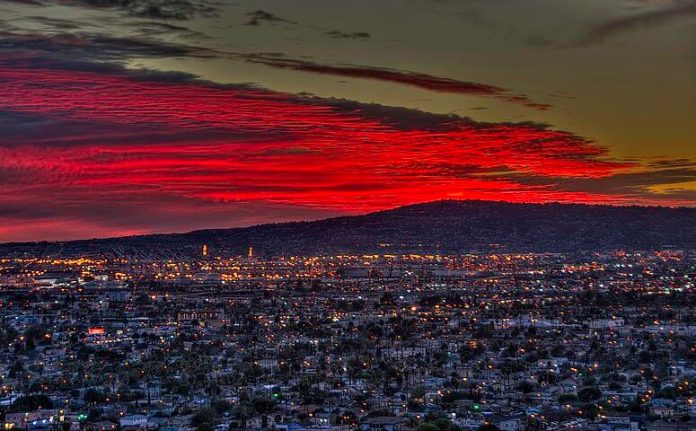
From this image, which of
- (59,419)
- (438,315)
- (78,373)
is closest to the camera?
(59,419)

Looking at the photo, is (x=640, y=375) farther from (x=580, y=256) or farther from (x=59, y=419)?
(x=580, y=256)

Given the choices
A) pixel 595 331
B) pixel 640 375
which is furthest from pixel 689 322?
pixel 640 375

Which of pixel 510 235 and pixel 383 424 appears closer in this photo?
pixel 383 424

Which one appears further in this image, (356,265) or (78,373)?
(356,265)

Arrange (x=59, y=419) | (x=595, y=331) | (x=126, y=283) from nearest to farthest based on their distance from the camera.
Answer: (x=59, y=419), (x=595, y=331), (x=126, y=283)

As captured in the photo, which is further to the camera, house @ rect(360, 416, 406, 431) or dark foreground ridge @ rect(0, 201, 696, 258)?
dark foreground ridge @ rect(0, 201, 696, 258)

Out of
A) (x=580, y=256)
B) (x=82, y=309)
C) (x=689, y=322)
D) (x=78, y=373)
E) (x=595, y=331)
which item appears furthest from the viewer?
(x=580, y=256)

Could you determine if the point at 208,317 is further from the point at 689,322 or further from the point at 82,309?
the point at 689,322

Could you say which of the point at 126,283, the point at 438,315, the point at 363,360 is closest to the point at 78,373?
the point at 363,360

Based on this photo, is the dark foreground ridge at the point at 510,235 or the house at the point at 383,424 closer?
the house at the point at 383,424
